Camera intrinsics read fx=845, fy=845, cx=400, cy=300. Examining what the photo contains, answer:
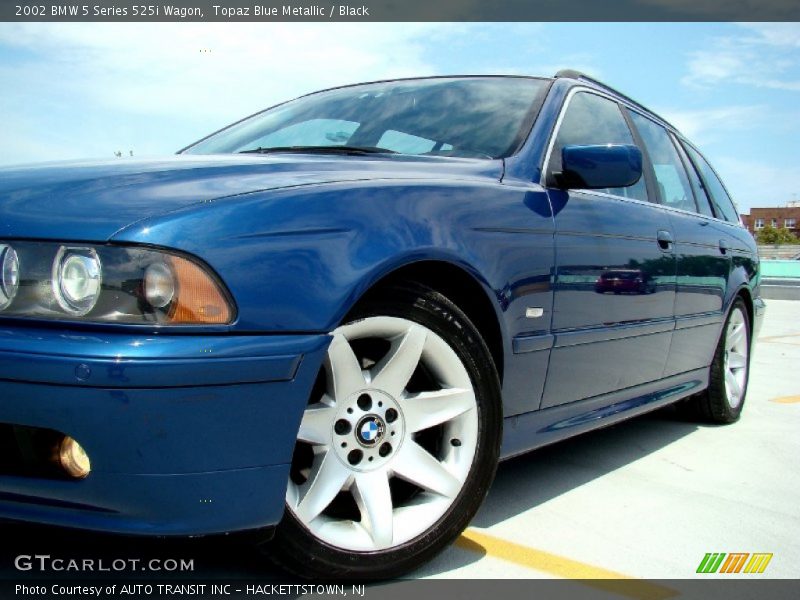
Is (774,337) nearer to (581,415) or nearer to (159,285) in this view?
(581,415)

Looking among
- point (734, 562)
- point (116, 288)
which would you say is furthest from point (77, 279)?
point (734, 562)

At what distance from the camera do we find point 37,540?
2.38 meters

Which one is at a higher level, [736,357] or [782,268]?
[736,357]

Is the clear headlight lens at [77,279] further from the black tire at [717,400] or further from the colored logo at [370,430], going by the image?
the black tire at [717,400]

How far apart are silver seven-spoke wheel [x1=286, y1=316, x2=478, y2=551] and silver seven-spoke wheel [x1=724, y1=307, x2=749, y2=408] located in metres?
2.86

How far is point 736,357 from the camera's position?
16.3 ft

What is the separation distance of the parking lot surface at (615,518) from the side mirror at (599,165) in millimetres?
1151

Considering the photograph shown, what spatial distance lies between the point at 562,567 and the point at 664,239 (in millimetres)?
1752

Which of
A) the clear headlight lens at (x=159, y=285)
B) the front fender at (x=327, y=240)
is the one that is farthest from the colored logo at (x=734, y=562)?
the clear headlight lens at (x=159, y=285)

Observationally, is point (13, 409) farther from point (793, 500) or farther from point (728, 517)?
point (793, 500)

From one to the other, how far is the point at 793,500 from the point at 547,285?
1398 millimetres

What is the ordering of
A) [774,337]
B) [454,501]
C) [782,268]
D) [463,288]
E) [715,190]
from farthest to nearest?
[782,268], [774,337], [715,190], [463,288], [454,501]

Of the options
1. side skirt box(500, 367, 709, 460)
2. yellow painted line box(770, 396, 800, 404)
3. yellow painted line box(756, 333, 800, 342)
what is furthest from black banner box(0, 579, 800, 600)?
yellow painted line box(756, 333, 800, 342)

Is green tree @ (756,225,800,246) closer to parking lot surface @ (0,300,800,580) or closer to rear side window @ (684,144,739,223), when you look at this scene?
rear side window @ (684,144,739,223)
